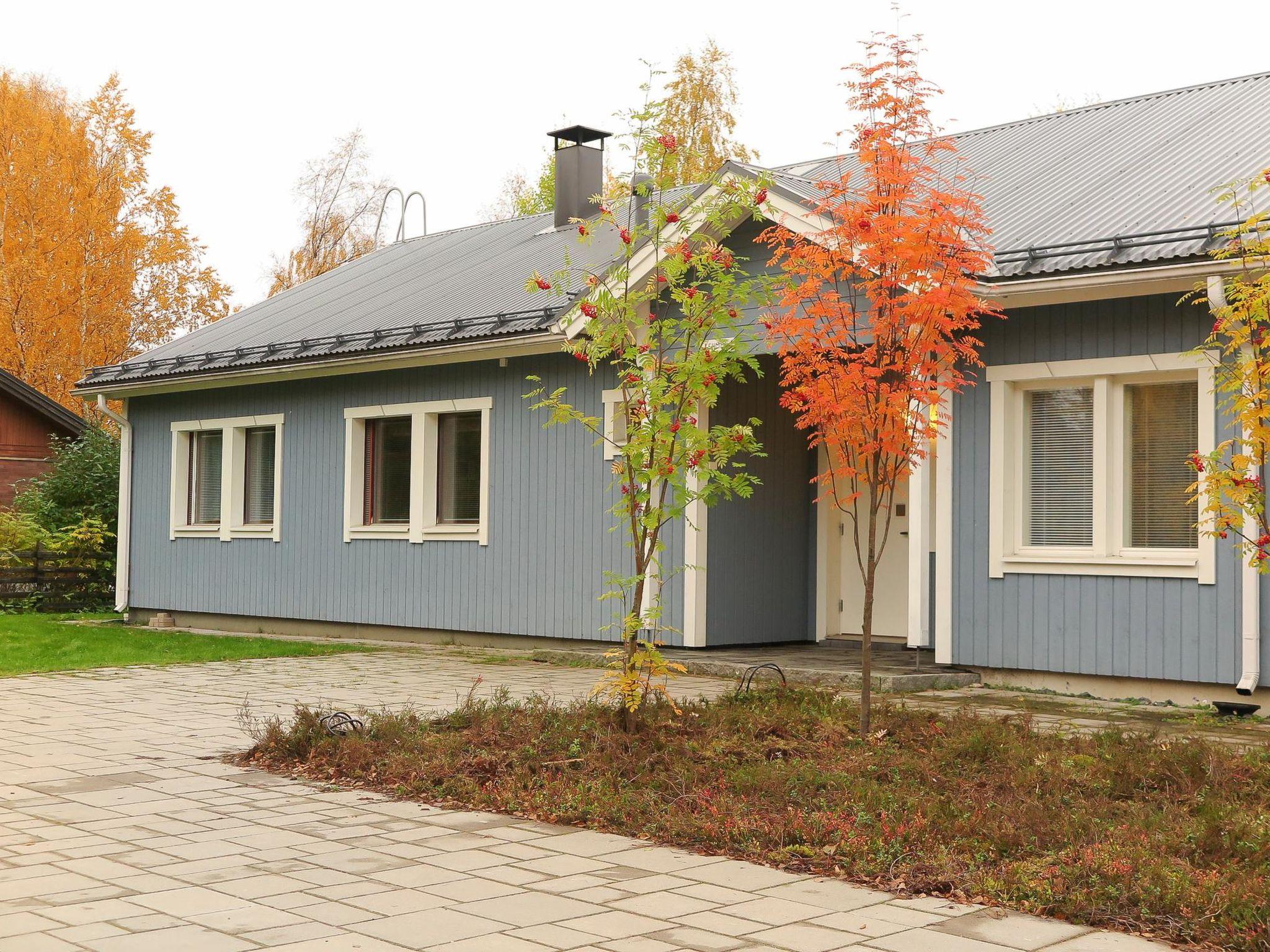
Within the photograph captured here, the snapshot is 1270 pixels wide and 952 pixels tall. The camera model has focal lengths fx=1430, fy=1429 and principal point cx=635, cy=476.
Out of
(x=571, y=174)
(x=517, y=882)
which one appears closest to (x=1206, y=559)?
(x=517, y=882)

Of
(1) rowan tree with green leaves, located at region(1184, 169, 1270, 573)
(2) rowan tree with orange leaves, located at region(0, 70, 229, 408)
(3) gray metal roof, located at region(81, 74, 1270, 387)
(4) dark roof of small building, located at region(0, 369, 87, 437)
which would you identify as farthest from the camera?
(2) rowan tree with orange leaves, located at region(0, 70, 229, 408)

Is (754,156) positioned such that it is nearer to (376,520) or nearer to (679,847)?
(376,520)

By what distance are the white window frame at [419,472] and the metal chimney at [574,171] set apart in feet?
14.0

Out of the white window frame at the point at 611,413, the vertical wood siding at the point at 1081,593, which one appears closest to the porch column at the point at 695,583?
the white window frame at the point at 611,413

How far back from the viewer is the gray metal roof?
11.1m

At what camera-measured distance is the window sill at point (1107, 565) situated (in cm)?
1060

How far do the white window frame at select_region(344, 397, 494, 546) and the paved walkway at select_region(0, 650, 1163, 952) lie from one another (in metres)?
7.61

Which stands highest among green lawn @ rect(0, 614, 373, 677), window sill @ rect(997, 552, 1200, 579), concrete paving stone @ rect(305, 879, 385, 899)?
window sill @ rect(997, 552, 1200, 579)

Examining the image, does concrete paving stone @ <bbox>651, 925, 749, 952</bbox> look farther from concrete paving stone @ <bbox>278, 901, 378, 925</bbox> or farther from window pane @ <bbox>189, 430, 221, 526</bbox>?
window pane @ <bbox>189, 430, 221, 526</bbox>

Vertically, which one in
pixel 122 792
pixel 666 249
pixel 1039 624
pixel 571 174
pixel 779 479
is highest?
pixel 571 174

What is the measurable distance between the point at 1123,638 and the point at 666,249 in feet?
16.6

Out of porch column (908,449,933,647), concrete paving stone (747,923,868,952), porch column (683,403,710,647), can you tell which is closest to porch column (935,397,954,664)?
porch column (908,449,933,647)

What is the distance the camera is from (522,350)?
14.8 m

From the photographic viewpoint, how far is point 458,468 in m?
16.3
